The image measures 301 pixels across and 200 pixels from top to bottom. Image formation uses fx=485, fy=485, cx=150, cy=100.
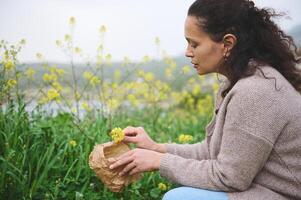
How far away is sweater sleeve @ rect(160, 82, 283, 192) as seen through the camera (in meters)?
1.87

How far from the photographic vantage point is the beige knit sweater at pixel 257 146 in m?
1.87

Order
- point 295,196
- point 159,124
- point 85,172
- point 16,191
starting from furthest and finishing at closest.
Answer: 1. point 159,124
2. point 85,172
3. point 16,191
4. point 295,196

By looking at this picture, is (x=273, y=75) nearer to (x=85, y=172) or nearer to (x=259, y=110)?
(x=259, y=110)

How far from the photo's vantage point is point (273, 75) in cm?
197

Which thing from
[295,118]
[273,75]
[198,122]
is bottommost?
[198,122]

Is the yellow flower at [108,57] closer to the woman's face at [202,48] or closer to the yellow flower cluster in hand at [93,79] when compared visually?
the yellow flower cluster in hand at [93,79]

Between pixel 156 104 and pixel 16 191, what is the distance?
8.56 ft

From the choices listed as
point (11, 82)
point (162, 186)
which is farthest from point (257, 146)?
point (11, 82)

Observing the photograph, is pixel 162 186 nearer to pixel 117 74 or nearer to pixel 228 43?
pixel 228 43

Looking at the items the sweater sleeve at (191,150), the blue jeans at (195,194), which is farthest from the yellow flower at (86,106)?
the blue jeans at (195,194)

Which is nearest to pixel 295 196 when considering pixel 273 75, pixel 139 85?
pixel 273 75

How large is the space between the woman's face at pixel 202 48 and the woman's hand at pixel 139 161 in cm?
45

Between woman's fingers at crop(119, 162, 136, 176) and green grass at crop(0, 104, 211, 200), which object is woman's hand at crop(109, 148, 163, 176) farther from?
green grass at crop(0, 104, 211, 200)

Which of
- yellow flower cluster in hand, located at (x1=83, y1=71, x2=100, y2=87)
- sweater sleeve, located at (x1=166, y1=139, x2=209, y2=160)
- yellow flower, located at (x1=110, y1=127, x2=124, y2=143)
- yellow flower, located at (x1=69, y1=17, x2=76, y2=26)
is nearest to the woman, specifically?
yellow flower, located at (x1=110, y1=127, x2=124, y2=143)
